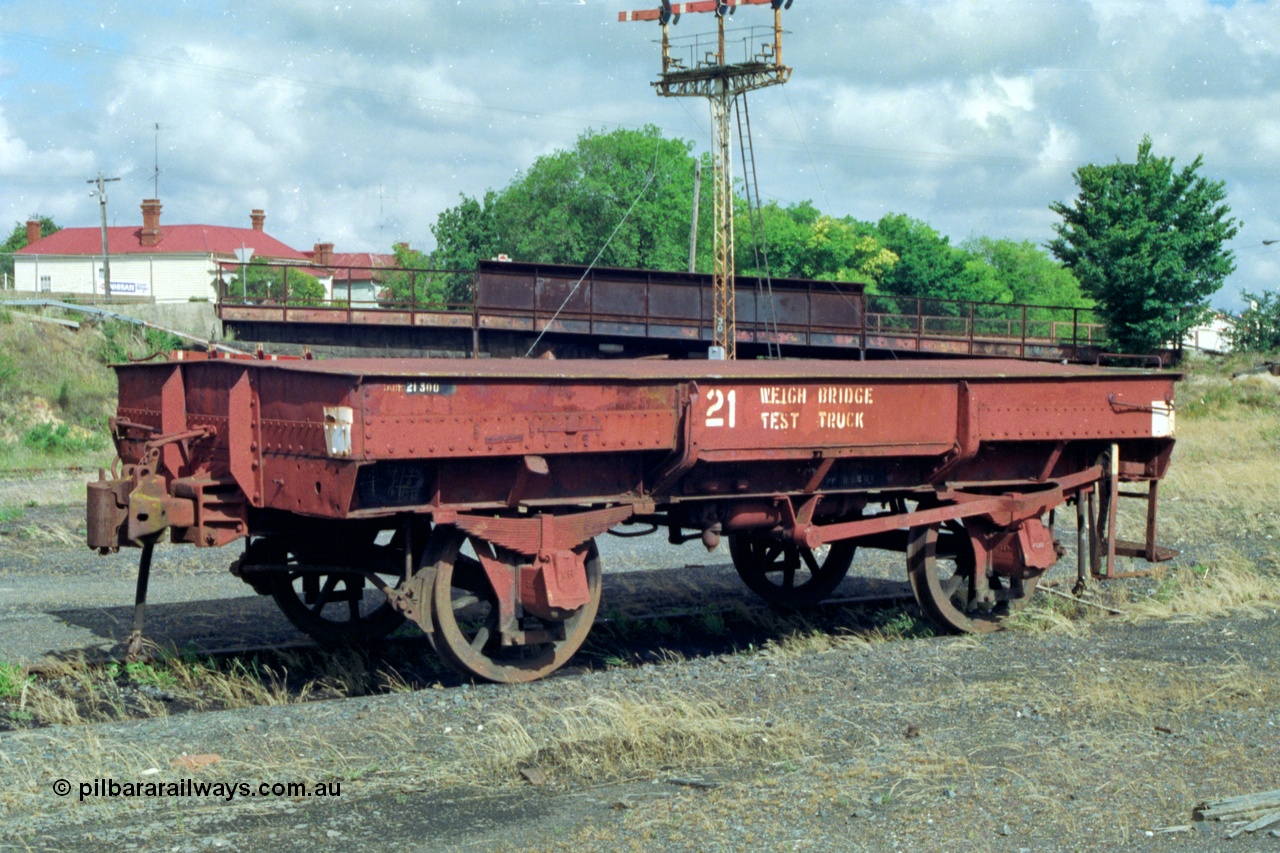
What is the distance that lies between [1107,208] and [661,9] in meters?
21.3

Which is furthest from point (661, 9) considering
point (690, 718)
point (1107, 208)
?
point (690, 718)

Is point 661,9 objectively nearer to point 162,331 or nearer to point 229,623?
point 162,331

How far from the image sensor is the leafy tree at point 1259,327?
4462 centimetres

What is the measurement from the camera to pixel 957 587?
33.0 ft

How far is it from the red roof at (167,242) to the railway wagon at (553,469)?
84.5 metres

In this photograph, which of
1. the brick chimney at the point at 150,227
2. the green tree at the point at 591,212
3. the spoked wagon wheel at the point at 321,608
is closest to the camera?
the spoked wagon wheel at the point at 321,608

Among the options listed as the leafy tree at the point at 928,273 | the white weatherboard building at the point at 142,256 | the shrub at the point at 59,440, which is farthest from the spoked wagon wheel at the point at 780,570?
the white weatherboard building at the point at 142,256

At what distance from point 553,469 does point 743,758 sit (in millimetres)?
2615

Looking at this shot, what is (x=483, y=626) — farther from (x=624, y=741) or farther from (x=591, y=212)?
(x=591, y=212)

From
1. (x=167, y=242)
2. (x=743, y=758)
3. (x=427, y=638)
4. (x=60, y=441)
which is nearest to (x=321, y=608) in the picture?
(x=427, y=638)

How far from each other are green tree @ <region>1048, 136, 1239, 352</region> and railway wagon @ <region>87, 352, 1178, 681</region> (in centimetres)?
3350

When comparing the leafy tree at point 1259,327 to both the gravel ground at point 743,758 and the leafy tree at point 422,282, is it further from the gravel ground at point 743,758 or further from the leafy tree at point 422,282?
the gravel ground at point 743,758

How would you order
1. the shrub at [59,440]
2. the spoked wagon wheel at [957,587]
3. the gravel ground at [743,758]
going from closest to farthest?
1. the gravel ground at [743,758]
2. the spoked wagon wheel at [957,587]
3. the shrub at [59,440]

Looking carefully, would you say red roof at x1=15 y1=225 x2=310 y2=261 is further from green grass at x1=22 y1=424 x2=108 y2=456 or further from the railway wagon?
the railway wagon
